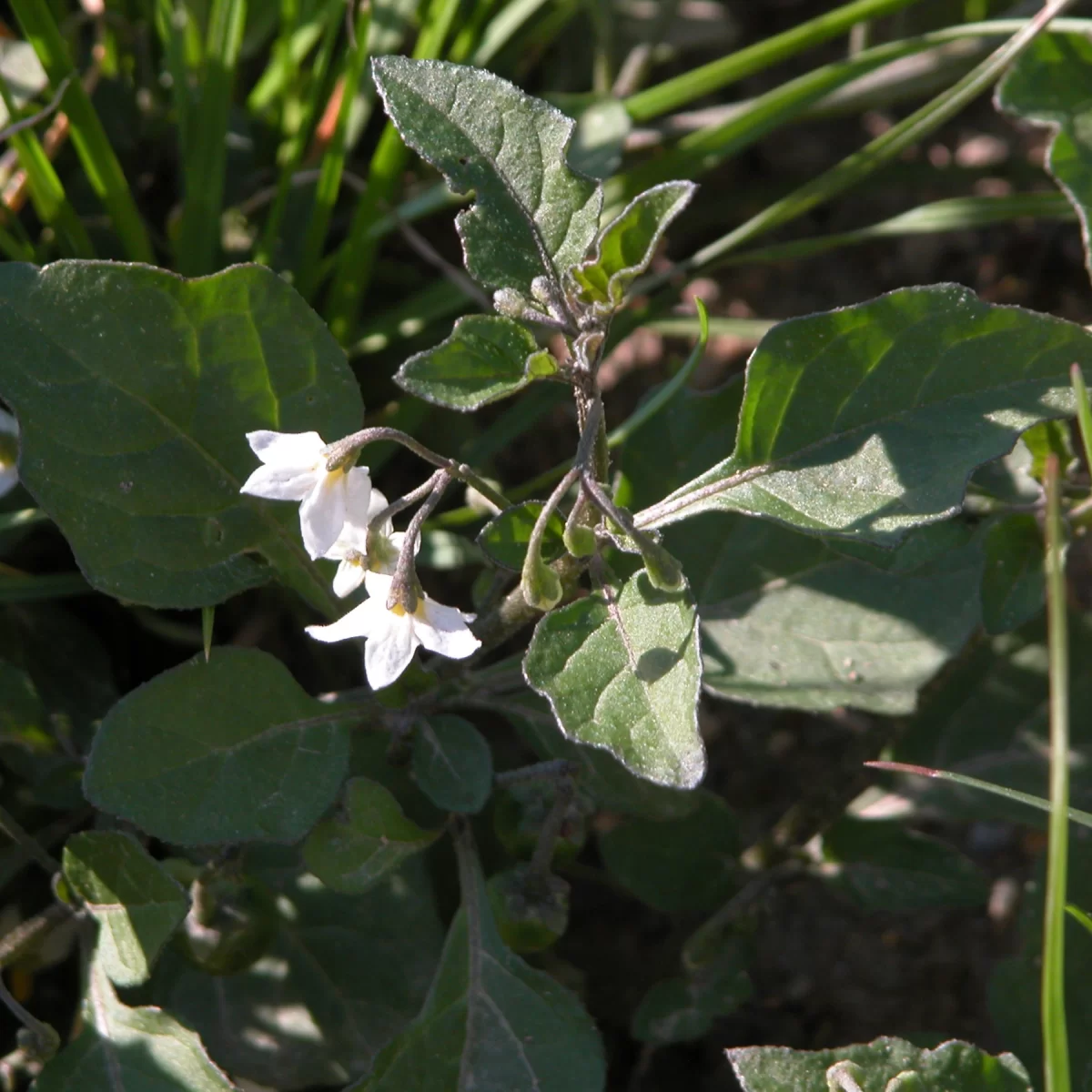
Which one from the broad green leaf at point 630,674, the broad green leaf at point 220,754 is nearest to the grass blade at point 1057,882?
the broad green leaf at point 630,674

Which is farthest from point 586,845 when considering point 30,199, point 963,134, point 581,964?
point 963,134

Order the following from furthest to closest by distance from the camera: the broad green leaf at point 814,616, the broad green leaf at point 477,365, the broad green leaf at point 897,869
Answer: the broad green leaf at point 897,869 < the broad green leaf at point 814,616 < the broad green leaf at point 477,365

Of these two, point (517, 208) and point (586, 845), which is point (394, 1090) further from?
point (517, 208)

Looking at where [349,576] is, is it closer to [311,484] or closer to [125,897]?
[311,484]

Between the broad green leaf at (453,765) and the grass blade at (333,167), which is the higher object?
the grass blade at (333,167)

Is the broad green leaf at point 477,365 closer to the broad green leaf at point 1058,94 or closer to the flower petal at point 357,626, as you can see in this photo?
the flower petal at point 357,626

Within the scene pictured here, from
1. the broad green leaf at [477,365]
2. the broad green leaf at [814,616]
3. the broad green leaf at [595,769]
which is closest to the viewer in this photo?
the broad green leaf at [477,365]

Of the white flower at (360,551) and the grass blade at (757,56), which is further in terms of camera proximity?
the grass blade at (757,56)

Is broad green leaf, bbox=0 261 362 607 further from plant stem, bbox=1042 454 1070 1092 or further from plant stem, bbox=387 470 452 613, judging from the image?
plant stem, bbox=1042 454 1070 1092

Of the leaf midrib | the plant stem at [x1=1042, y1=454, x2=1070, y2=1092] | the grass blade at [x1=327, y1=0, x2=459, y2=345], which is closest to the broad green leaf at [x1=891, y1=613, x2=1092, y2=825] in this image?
the plant stem at [x1=1042, y1=454, x2=1070, y2=1092]
